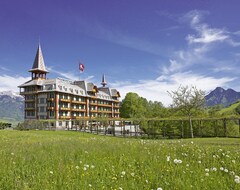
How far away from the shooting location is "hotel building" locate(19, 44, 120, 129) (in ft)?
271

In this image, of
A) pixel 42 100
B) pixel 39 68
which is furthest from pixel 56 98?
pixel 39 68

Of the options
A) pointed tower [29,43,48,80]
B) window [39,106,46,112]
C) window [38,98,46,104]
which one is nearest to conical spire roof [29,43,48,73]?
pointed tower [29,43,48,80]

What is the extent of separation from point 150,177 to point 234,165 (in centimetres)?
302

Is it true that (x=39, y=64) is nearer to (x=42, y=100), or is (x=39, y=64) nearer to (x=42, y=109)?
(x=42, y=100)

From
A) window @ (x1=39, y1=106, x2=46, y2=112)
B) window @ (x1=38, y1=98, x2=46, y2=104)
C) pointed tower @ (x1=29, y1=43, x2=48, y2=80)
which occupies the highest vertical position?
pointed tower @ (x1=29, y1=43, x2=48, y2=80)

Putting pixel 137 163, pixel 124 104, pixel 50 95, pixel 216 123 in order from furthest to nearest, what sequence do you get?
pixel 124 104 < pixel 50 95 < pixel 216 123 < pixel 137 163

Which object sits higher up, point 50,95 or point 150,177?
point 50,95

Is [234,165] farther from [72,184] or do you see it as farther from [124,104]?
[124,104]

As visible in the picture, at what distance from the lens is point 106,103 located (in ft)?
385

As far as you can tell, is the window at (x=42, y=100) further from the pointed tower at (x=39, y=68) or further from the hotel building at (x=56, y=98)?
the pointed tower at (x=39, y=68)

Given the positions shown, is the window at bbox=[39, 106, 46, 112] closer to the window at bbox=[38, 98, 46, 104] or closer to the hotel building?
the hotel building

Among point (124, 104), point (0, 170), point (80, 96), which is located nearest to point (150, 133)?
point (0, 170)

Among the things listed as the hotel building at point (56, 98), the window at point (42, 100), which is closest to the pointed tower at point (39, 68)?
the hotel building at point (56, 98)

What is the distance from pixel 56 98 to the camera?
8212cm
